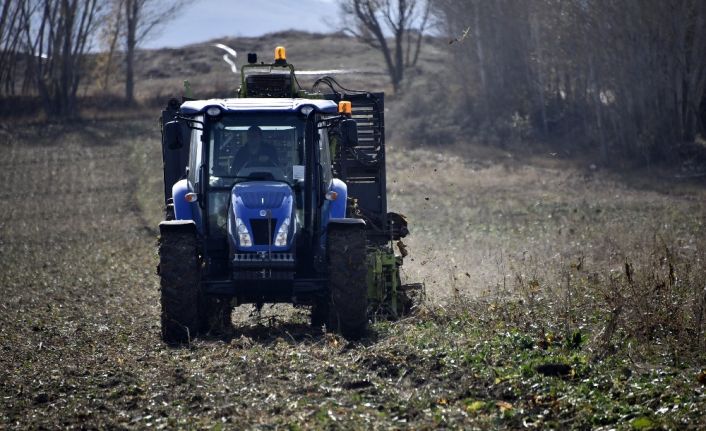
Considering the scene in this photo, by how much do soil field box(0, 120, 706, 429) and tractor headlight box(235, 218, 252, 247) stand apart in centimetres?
91

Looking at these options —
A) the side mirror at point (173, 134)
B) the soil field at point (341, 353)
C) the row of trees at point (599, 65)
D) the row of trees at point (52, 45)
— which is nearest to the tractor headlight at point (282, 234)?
the soil field at point (341, 353)

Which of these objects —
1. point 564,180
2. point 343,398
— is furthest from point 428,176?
point 343,398

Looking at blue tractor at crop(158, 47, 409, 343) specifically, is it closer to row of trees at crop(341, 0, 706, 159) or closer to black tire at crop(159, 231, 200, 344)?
black tire at crop(159, 231, 200, 344)

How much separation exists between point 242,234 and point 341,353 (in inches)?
69.0

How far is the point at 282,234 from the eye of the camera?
35.4 ft

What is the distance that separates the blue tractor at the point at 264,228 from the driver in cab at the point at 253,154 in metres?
0.01

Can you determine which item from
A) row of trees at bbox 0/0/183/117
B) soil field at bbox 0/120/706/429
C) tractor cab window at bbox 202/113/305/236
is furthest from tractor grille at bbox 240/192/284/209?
row of trees at bbox 0/0/183/117

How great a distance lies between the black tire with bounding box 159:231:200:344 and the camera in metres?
10.7

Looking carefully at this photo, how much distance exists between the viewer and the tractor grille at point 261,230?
10789mm

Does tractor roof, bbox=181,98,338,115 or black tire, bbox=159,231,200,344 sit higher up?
tractor roof, bbox=181,98,338,115

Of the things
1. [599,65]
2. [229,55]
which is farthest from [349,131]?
[229,55]

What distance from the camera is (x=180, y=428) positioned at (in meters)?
7.45

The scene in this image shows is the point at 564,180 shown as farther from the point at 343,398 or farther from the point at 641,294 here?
the point at 343,398

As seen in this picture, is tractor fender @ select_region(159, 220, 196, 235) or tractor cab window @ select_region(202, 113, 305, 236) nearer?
tractor fender @ select_region(159, 220, 196, 235)
